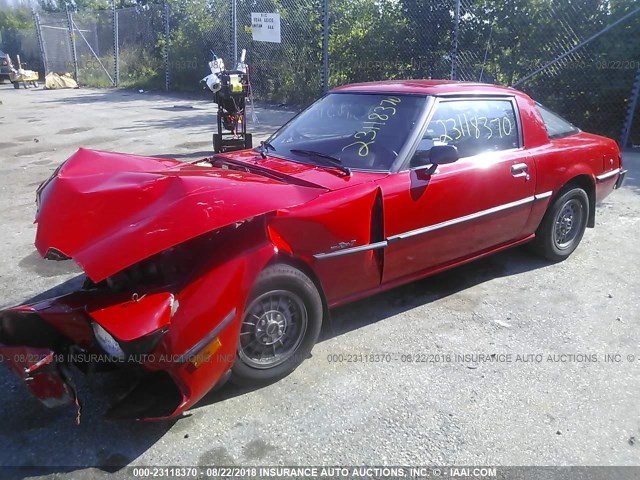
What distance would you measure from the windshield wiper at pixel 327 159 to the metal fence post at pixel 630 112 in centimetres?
783

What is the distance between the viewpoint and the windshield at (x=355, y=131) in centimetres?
367

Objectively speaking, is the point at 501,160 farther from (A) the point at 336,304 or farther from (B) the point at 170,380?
(B) the point at 170,380

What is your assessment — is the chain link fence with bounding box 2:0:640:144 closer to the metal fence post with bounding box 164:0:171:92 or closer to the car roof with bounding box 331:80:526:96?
the metal fence post with bounding box 164:0:171:92

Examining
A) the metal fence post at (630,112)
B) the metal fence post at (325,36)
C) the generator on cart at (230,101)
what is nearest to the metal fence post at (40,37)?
the metal fence post at (325,36)

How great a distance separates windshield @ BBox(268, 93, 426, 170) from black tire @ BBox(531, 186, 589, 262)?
67.4 inches

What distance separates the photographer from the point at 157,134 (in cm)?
1079

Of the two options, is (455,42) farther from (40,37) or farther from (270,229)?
(40,37)

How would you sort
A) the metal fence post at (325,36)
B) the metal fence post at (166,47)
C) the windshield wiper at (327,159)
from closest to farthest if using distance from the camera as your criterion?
the windshield wiper at (327,159) < the metal fence post at (325,36) < the metal fence post at (166,47)

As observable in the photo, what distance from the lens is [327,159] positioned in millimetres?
3678

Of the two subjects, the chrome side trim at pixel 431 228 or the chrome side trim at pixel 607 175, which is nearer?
the chrome side trim at pixel 431 228

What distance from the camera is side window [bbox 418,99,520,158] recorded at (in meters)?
3.86

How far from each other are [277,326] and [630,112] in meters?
8.89

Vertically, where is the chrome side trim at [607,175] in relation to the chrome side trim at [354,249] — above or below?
above

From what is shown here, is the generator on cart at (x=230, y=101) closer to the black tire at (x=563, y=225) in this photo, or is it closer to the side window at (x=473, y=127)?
the side window at (x=473, y=127)
